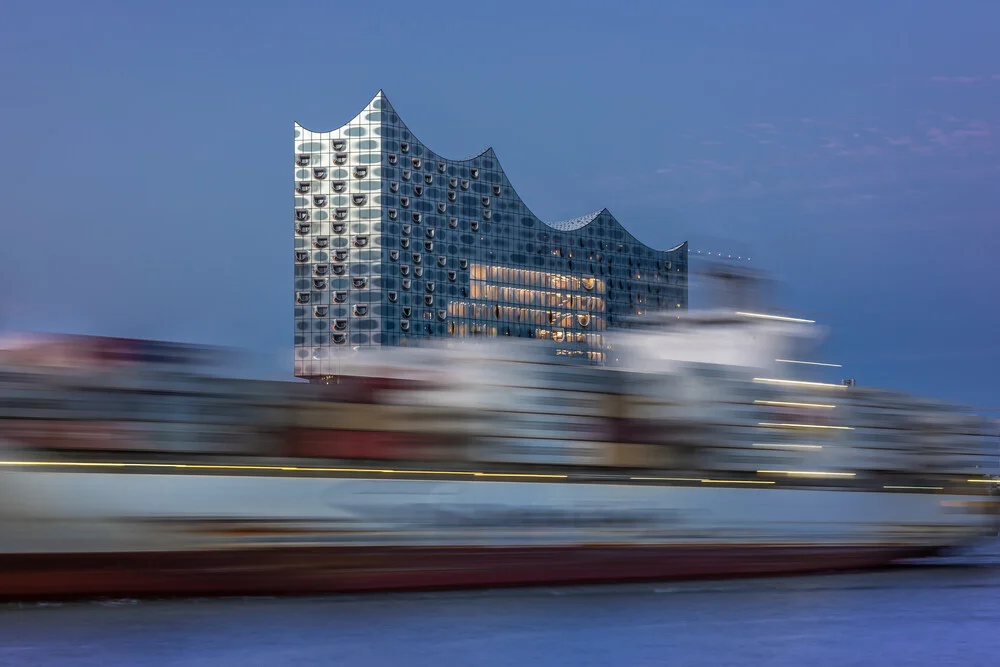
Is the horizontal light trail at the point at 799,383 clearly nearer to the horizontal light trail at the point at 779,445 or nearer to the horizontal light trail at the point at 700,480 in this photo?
the horizontal light trail at the point at 779,445

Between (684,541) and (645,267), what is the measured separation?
138 metres

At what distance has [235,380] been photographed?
92.7ft

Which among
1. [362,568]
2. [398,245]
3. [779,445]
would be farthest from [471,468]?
[398,245]

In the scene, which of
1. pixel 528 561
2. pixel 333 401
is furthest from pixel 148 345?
pixel 528 561

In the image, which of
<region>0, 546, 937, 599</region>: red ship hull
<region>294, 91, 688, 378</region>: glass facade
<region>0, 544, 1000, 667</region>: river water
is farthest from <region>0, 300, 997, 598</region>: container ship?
<region>294, 91, 688, 378</region>: glass facade

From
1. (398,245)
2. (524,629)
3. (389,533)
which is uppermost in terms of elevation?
(398,245)

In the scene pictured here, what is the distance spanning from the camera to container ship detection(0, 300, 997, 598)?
25953mm

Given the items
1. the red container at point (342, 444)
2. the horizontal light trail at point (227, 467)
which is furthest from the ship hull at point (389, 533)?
the red container at point (342, 444)

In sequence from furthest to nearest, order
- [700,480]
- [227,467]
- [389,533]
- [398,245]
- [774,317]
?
1. [398,245]
2. [774,317]
3. [700,480]
4. [389,533]
5. [227,467]

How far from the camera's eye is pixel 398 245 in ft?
465

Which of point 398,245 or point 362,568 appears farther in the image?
point 398,245

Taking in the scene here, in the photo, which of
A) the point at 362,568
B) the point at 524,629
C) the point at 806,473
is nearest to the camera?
the point at 524,629

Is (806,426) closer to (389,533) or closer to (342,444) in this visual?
(389,533)

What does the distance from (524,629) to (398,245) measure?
398 ft
